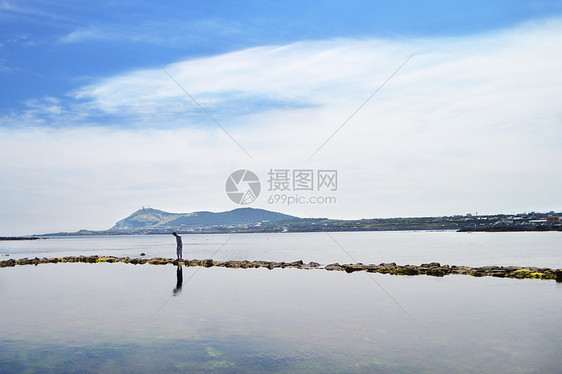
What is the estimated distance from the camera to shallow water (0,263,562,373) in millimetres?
12328

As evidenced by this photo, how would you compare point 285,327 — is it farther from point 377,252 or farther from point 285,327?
point 377,252

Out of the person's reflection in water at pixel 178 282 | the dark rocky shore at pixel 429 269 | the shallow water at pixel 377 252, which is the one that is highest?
the dark rocky shore at pixel 429 269

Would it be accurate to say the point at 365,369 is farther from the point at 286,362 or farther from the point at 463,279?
the point at 463,279

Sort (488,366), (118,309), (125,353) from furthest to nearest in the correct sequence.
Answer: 1. (118,309)
2. (125,353)
3. (488,366)

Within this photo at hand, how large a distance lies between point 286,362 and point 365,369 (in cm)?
232

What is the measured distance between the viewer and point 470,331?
15328mm

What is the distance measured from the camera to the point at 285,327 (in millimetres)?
16438

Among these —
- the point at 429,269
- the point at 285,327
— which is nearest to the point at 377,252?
the point at 429,269

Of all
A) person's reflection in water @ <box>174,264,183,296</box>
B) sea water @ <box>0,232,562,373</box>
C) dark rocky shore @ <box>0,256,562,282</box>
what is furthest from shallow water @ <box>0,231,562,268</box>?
sea water @ <box>0,232,562,373</box>

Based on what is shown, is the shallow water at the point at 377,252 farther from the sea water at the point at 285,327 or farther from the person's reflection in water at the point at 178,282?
the sea water at the point at 285,327

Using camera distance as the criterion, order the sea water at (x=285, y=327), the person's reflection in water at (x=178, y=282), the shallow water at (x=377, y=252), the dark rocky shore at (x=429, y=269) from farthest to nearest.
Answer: the shallow water at (x=377, y=252) → the dark rocky shore at (x=429, y=269) → the person's reflection in water at (x=178, y=282) → the sea water at (x=285, y=327)

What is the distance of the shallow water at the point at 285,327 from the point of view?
12.3 metres

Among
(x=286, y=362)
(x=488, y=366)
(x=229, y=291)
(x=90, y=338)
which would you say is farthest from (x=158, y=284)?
(x=488, y=366)

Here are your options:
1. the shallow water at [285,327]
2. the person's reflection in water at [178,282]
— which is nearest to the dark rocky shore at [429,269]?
the shallow water at [285,327]
